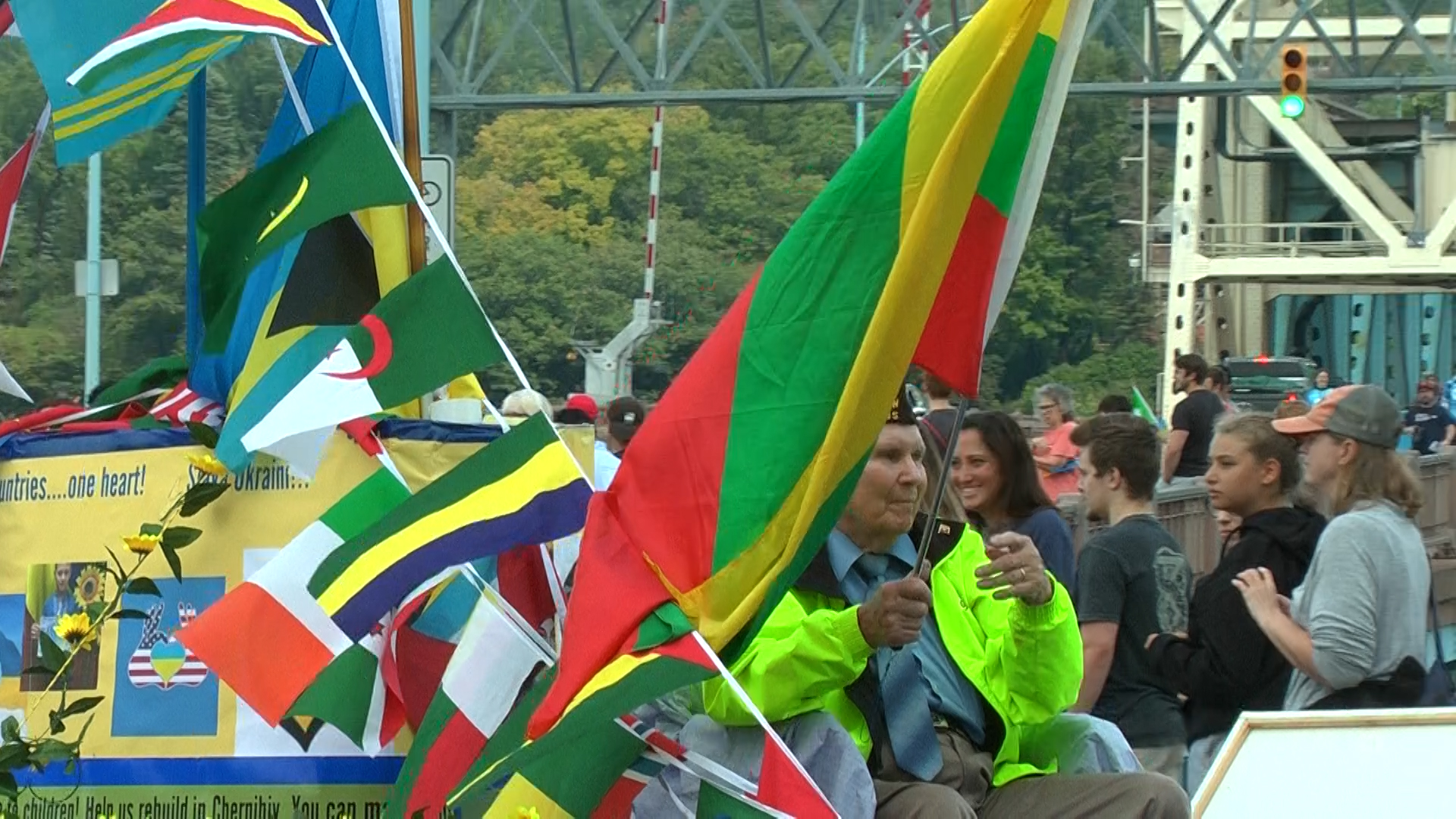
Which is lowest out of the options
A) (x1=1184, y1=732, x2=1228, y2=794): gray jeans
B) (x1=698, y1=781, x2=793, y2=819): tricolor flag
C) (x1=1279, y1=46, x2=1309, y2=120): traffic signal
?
(x1=1184, y1=732, x2=1228, y2=794): gray jeans

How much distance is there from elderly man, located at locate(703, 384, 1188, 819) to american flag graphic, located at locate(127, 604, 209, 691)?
1.09m

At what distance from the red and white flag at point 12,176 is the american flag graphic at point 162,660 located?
93 cm

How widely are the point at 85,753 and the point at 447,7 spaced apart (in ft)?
51.0

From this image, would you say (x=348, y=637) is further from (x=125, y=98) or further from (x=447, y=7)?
(x=447, y=7)

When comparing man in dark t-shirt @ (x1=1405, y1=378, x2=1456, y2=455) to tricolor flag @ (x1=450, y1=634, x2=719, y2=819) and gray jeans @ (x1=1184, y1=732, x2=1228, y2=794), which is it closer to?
gray jeans @ (x1=1184, y1=732, x2=1228, y2=794)

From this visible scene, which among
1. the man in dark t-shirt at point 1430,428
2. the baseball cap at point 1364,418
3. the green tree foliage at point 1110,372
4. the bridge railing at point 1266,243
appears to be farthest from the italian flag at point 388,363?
the green tree foliage at point 1110,372

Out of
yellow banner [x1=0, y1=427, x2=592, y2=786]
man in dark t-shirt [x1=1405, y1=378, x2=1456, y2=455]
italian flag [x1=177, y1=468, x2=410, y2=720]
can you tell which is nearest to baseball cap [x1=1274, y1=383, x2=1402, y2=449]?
yellow banner [x1=0, y1=427, x2=592, y2=786]

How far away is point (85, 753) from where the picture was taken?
4.43 metres

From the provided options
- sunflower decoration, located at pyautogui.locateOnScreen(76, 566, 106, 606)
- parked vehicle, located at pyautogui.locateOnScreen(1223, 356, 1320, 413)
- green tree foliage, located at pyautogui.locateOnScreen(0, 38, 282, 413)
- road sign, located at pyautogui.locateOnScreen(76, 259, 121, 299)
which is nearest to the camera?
sunflower decoration, located at pyautogui.locateOnScreen(76, 566, 106, 606)

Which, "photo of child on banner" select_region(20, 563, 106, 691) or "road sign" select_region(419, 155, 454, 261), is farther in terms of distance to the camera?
"road sign" select_region(419, 155, 454, 261)

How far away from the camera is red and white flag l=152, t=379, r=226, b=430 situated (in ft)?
15.3

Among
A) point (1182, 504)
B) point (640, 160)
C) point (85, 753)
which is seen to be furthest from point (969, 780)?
point (640, 160)

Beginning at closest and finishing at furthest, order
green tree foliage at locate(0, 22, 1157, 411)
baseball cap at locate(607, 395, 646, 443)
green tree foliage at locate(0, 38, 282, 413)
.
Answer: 1. baseball cap at locate(607, 395, 646, 443)
2. green tree foliage at locate(0, 38, 282, 413)
3. green tree foliage at locate(0, 22, 1157, 411)

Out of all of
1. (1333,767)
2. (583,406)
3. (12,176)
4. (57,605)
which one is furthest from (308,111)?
(583,406)
